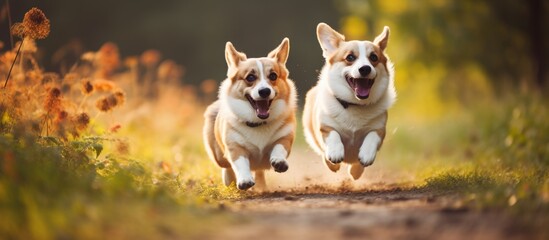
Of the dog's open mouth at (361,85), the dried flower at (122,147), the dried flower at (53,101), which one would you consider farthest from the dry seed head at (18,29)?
the dog's open mouth at (361,85)

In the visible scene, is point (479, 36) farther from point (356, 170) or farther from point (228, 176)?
point (228, 176)

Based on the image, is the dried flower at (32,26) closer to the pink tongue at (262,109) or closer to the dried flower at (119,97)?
the dried flower at (119,97)

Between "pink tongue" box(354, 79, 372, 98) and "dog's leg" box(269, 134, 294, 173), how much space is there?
64 centimetres

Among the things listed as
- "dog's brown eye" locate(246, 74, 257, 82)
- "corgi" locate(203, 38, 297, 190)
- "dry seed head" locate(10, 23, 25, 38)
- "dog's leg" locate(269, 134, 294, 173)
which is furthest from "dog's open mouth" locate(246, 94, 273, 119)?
"dry seed head" locate(10, 23, 25, 38)

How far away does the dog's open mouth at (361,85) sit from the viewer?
6.28m

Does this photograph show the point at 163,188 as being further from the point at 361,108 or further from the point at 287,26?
the point at 287,26

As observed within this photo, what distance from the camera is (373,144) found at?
20.2ft

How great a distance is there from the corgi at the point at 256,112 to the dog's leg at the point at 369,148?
59cm

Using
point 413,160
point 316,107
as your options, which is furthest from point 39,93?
point 413,160

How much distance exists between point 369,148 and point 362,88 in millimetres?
506

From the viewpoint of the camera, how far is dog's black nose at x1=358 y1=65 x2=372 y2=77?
609 cm

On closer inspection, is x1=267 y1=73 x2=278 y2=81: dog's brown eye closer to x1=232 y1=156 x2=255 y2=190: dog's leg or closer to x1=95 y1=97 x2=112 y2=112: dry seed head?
x1=232 y1=156 x2=255 y2=190: dog's leg

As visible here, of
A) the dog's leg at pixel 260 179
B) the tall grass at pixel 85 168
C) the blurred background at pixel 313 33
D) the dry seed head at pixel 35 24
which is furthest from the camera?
the blurred background at pixel 313 33

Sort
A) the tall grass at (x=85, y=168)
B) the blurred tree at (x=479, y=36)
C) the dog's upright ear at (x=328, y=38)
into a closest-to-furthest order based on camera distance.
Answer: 1. the tall grass at (x=85, y=168)
2. the dog's upright ear at (x=328, y=38)
3. the blurred tree at (x=479, y=36)
